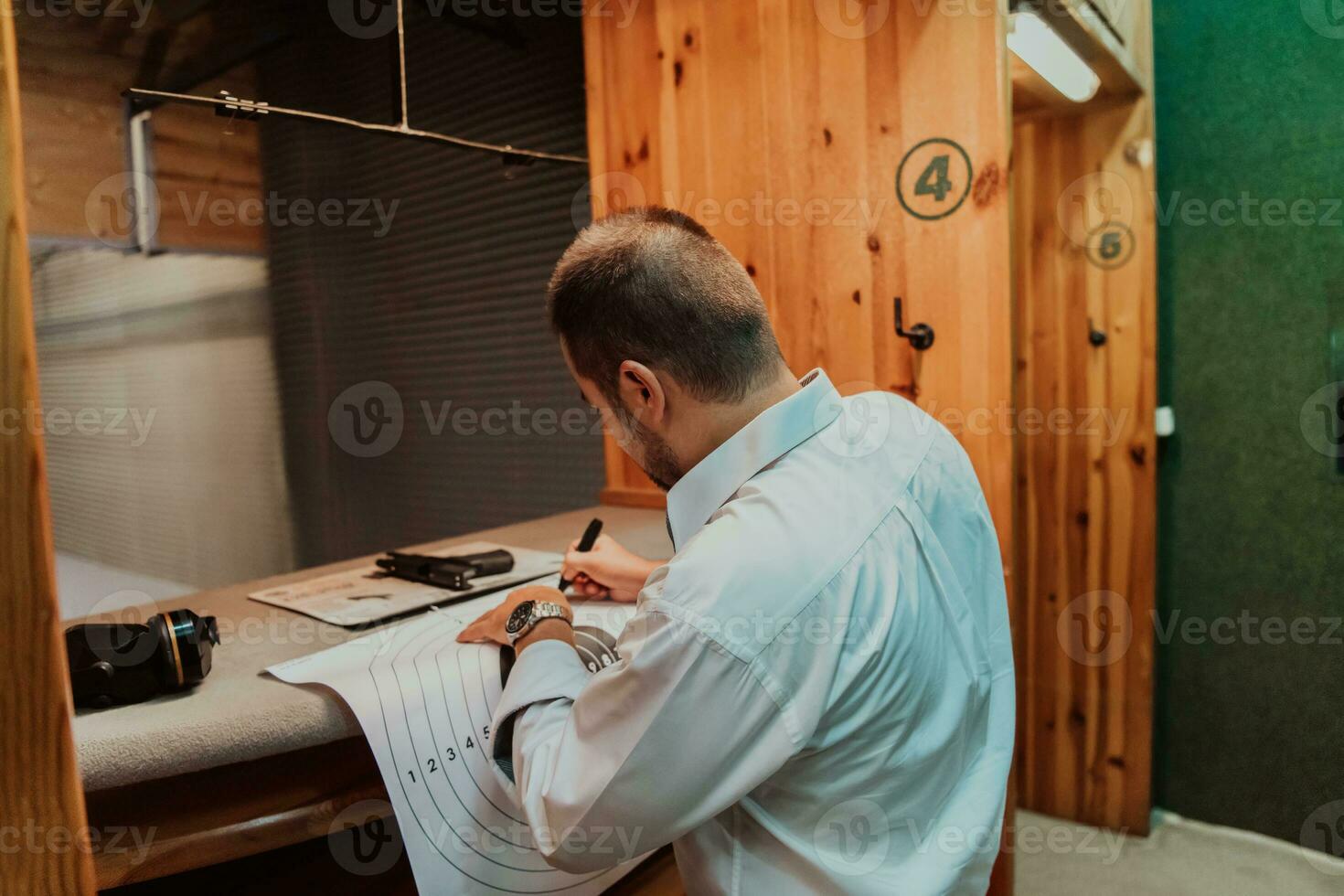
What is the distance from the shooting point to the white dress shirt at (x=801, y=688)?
2.43ft

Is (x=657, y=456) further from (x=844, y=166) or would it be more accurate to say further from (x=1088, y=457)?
(x=1088, y=457)

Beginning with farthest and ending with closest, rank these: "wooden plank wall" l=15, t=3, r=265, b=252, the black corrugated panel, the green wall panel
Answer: the black corrugated panel → "wooden plank wall" l=15, t=3, r=265, b=252 → the green wall panel

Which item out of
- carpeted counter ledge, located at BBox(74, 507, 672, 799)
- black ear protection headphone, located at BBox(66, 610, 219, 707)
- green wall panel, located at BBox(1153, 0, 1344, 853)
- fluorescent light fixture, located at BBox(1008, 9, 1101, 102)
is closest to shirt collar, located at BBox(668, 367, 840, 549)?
carpeted counter ledge, located at BBox(74, 507, 672, 799)

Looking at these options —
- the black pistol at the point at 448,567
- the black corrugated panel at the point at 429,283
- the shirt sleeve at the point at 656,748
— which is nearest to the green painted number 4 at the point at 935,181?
the black pistol at the point at 448,567

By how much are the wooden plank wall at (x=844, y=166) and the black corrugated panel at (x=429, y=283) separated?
112 cm

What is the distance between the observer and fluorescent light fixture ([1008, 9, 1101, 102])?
166cm

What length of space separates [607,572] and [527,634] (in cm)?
31

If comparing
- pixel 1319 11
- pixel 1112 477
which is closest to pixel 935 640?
pixel 1112 477

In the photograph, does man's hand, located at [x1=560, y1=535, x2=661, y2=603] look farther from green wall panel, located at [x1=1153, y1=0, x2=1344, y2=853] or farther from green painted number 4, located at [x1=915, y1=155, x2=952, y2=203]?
green wall panel, located at [x1=1153, y1=0, x2=1344, y2=853]

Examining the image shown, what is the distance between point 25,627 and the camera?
496mm

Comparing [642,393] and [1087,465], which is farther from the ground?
[642,393]

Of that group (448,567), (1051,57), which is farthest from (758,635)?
(1051,57)

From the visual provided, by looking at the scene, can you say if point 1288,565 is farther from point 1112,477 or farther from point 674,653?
point 674,653

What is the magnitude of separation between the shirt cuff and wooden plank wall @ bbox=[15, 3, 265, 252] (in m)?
2.34
